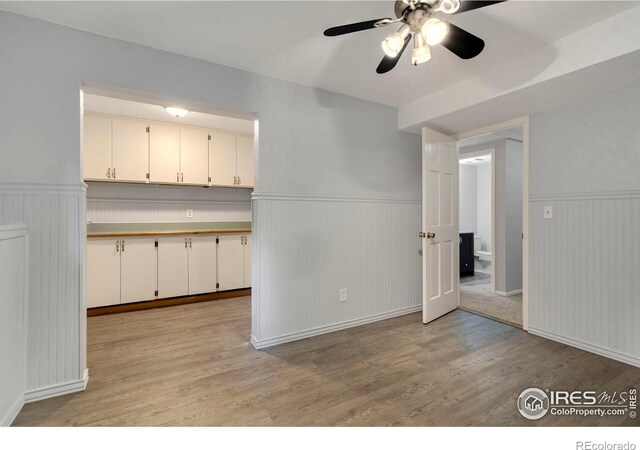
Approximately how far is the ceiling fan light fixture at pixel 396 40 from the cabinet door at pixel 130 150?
3.35 metres

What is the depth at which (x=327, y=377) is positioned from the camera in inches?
79.6

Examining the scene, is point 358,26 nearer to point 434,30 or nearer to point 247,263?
point 434,30

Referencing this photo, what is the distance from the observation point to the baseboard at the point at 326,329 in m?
2.52

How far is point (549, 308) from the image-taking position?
266cm

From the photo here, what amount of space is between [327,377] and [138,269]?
2758mm

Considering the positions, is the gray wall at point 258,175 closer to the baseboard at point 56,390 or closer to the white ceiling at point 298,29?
the baseboard at point 56,390

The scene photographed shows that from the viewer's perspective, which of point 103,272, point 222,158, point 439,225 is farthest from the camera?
point 222,158

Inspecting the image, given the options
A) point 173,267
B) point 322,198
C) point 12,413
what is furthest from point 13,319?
point 322,198

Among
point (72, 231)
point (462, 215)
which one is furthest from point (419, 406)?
point (462, 215)

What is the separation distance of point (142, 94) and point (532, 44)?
282 centimetres

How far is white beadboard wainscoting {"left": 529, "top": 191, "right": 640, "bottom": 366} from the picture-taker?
7.18 feet

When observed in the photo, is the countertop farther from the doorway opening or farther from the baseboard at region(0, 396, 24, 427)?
the doorway opening

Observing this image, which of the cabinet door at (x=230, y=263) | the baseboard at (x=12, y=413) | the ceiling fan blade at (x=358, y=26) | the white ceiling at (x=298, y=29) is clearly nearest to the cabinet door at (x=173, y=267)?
the cabinet door at (x=230, y=263)
